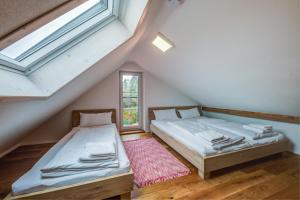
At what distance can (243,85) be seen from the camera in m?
2.32

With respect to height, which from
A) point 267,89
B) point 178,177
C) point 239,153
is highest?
point 267,89

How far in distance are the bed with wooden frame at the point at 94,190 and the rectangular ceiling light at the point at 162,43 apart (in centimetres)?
203

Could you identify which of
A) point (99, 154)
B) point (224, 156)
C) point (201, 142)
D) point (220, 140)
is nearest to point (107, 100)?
point (99, 154)

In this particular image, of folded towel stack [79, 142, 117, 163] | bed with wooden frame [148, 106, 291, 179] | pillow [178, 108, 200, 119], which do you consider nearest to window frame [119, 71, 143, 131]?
pillow [178, 108, 200, 119]

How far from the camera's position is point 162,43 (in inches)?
96.4

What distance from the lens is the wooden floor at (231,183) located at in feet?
5.02

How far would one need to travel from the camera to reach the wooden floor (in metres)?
1.53

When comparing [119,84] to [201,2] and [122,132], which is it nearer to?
[122,132]

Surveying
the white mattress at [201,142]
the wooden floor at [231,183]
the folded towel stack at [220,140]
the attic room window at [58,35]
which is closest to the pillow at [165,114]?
the white mattress at [201,142]

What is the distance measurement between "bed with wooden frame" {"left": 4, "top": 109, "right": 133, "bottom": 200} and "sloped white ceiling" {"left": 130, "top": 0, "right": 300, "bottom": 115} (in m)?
1.93

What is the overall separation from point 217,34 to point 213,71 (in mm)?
849

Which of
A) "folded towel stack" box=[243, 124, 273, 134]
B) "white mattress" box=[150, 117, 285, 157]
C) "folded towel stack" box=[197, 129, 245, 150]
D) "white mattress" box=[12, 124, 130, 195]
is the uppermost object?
"folded towel stack" box=[243, 124, 273, 134]

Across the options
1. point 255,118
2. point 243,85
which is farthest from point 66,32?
point 255,118

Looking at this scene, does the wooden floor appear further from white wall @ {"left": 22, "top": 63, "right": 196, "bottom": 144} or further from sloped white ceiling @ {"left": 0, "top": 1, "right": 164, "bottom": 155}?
white wall @ {"left": 22, "top": 63, "right": 196, "bottom": 144}
